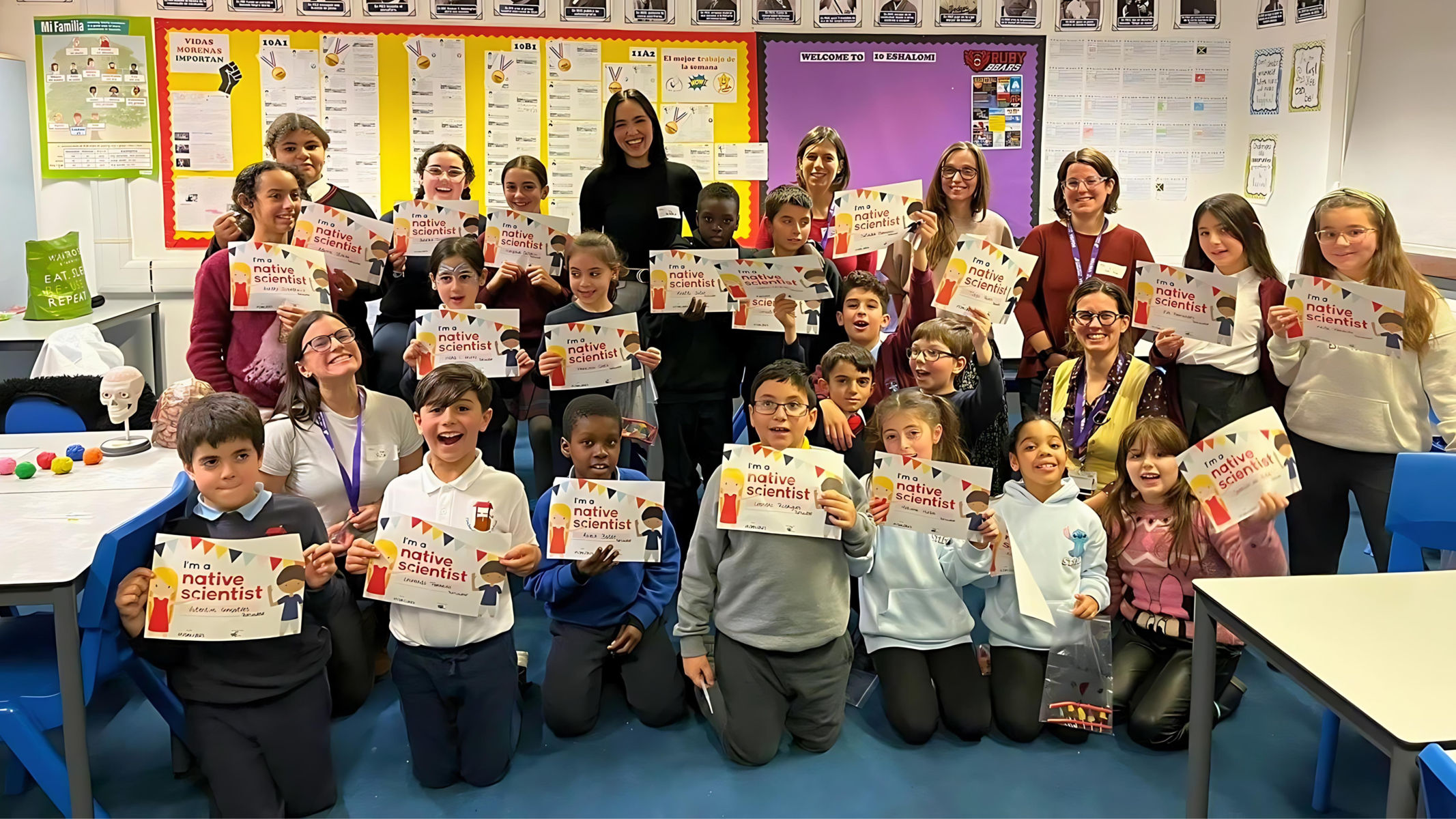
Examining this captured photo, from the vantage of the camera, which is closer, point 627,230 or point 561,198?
point 627,230

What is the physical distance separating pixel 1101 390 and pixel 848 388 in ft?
2.70

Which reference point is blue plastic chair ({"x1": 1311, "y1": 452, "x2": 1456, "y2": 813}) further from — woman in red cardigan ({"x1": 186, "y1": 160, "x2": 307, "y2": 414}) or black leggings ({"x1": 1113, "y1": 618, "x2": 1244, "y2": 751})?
woman in red cardigan ({"x1": 186, "y1": 160, "x2": 307, "y2": 414})

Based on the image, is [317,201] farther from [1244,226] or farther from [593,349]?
[1244,226]

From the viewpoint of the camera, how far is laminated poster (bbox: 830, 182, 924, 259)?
3.73 meters

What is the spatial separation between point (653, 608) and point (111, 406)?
196 cm

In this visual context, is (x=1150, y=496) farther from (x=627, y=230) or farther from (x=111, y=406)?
(x=111, y=406)

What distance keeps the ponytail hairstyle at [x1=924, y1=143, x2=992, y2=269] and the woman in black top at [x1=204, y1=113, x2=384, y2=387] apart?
205cm

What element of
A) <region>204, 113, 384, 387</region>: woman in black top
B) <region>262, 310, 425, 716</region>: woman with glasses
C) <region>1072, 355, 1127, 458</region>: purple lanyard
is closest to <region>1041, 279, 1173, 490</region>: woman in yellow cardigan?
<region>1072, 355, 1127, 458</region>: purple lanyard

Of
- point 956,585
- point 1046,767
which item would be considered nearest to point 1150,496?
point 956,585

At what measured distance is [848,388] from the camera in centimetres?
341

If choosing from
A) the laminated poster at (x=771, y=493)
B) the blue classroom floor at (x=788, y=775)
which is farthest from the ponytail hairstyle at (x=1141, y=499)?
the laminated poster at (x=771, y=493)

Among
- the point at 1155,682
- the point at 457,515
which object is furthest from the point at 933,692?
the point at 457,515

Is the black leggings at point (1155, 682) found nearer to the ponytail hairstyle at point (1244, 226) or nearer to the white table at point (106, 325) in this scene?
the ponytail hairstyle at point (1244, 226)

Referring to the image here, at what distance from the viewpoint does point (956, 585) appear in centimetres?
312
